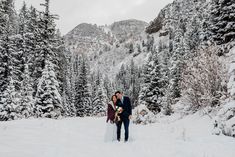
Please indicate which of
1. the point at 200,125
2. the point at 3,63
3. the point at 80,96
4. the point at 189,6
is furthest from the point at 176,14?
the point at 200,125

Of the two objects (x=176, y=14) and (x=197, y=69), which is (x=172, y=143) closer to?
(x=197, y=69)

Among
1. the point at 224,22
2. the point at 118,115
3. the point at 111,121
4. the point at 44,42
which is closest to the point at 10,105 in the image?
the point at 44,42

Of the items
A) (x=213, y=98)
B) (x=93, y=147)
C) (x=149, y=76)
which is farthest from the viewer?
(x=149, y=76)

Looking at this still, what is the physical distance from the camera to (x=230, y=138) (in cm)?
1166

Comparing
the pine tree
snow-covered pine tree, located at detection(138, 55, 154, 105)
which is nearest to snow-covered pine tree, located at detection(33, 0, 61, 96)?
snow-covered pine tree, located at detection(138, 55, 154, 105)

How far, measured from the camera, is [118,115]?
13.0 meters

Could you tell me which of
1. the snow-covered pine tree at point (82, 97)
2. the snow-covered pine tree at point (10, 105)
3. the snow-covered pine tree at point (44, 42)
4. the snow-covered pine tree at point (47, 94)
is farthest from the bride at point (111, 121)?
the snow-covered pine tree at point (82, 97)

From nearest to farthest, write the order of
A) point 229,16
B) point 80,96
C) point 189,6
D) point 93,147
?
point 93,147, point 229,16, point 80,96, point 189,6

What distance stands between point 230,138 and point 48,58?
23137mm

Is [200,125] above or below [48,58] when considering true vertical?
below

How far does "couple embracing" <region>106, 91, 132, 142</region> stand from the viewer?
12867 millimetres

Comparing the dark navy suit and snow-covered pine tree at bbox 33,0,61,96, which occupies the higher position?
snow-covered pine tree at bbox 33,0,61,96

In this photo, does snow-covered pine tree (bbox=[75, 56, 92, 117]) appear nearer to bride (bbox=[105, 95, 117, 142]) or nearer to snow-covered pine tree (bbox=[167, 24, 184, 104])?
snow-covered pine tree (bbox=[167, 24, 184, 104])

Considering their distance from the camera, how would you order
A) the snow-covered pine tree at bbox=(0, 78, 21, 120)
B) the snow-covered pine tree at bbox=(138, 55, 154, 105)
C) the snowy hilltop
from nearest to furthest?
the snowy hilltop
the snow-covered pine tree at bbox=(0, 78, 21, 120)
the snow-covered pine tree at bbox=(138, 55, 154, 105)
